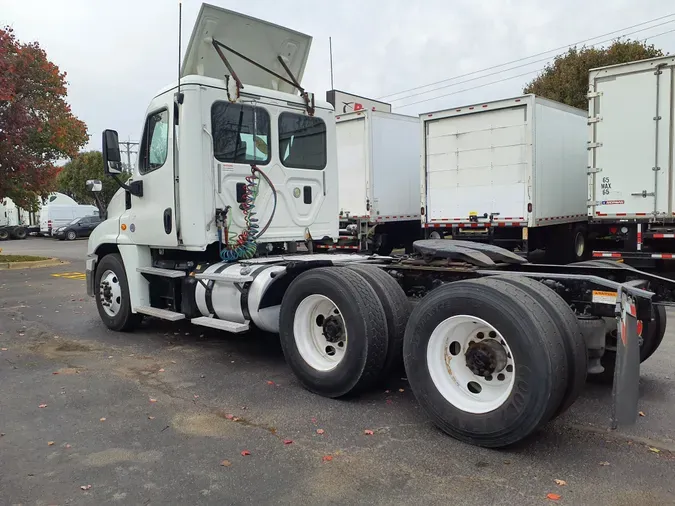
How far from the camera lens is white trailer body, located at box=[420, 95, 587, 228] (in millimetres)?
11820

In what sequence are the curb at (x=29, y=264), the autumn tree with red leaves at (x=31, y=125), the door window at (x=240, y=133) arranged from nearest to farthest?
1. the door window at (x=240, y=133)
2. the autumn tree with red leaves at (x=31, y=125)
3. the curb at (x=29, y=264)

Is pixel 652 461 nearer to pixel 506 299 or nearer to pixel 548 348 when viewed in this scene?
pixel 548 348

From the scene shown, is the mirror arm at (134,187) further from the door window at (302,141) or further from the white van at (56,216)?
the white van at (56,216)

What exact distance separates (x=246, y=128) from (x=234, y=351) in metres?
2.54

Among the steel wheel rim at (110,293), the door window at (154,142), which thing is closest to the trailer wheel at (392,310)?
the door window at (154,142)

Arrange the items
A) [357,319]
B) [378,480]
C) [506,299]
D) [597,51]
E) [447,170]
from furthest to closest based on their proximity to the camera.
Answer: [597,51] < [447,170] < [357,319] < [506,299] < [378,480]

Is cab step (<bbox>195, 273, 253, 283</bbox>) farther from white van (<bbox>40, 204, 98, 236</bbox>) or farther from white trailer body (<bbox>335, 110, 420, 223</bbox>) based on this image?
white van (<bbox>40, 204, 98, 236</bbox>)

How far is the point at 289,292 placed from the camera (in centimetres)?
523

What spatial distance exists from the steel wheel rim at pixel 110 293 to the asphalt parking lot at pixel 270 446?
1529 millimetres

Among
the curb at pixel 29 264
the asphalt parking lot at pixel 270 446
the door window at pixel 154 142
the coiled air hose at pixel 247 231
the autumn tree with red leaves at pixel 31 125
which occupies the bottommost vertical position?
the asphalt parking lot at pixel 270 446

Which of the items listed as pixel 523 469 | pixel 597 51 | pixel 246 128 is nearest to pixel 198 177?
pixel 246 128

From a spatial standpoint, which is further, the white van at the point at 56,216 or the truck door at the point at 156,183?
the white van at the point at 56,216

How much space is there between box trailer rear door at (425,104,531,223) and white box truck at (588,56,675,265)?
1525 mm

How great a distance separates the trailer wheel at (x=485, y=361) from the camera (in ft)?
11.5
